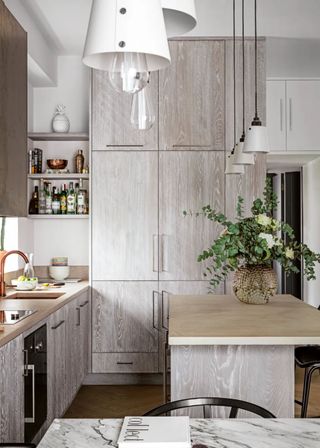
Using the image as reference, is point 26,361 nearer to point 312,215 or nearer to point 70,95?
point 70,95

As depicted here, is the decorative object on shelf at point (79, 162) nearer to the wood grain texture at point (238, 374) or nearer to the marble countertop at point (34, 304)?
the marble countertop at point (34, 304)

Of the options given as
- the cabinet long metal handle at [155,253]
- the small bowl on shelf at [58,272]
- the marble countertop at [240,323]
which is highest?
the cabinet long metal handle at [155,253]

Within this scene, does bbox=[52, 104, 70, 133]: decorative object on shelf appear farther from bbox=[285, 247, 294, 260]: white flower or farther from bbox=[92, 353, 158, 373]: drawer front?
bbox=[285, 247, 294, 260]: white flower

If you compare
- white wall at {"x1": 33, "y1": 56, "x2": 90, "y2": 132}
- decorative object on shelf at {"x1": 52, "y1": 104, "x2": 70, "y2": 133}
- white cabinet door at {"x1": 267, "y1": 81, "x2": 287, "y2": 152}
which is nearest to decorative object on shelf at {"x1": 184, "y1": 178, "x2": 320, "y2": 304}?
decorative object on shelf at {"x1": 52, "y1": 104, "x2": 70, "y2": 133}

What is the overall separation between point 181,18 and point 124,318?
12.3 ft

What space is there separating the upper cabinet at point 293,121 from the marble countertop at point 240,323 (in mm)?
2694

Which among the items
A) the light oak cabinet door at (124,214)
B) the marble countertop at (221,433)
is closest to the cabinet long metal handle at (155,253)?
the light oak cabinet door at (124,214)

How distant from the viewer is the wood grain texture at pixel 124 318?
5020 mm

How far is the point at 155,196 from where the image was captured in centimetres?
500

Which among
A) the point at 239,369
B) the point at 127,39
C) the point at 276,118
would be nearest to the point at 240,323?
the point at 239,369

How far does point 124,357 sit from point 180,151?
1.68m

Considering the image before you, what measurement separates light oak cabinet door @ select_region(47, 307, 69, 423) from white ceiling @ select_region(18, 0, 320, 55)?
2.12m

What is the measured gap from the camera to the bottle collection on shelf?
529 centimetres

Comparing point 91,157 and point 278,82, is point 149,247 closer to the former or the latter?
point 91,157
